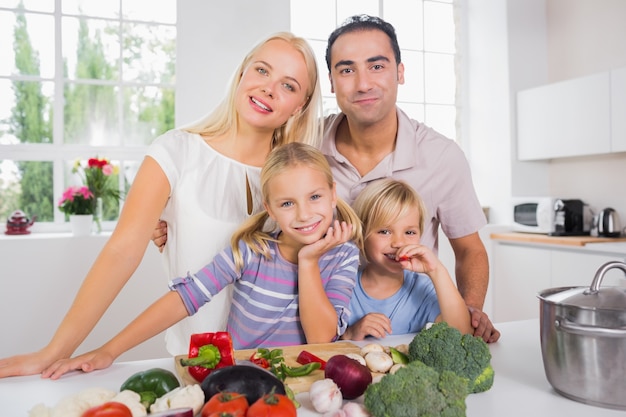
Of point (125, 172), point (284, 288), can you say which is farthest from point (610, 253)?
point (125, 172)

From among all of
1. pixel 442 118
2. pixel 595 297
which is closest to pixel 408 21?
pixel 442 118

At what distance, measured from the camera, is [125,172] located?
413cm

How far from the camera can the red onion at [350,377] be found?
96cm

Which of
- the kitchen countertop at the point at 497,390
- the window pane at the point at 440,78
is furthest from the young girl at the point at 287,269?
the window pane at the point at 440,78

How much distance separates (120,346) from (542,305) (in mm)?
887

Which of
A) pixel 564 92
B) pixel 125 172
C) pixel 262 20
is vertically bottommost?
pixel 125 172

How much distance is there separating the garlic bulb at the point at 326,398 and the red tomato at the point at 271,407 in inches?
4.9

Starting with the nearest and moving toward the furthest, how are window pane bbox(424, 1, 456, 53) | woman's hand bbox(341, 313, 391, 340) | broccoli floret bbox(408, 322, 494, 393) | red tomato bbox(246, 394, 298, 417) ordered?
red tomato bbox(246, 394, 298, 417) < broccoli floret bbox(408, 322, 494, 393) < woman's hand bbox(341, 313, 391, 340) < window pane bbox(424, 1, 456, 53)

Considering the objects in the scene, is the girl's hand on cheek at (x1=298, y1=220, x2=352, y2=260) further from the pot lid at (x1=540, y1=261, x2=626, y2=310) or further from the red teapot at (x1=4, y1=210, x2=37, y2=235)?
the red teapot at (x1=4, y1=210, x2=37, y2=235)

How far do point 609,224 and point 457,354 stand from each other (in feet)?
11.2

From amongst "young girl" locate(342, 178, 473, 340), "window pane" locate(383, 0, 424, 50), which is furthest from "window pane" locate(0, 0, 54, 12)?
"young girl" locate(342, 178, 473, 340)

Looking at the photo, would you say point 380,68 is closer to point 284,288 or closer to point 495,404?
point 284,288

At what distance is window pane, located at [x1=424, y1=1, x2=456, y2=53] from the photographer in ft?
17.1

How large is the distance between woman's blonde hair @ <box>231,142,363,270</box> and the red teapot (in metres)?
2.54
